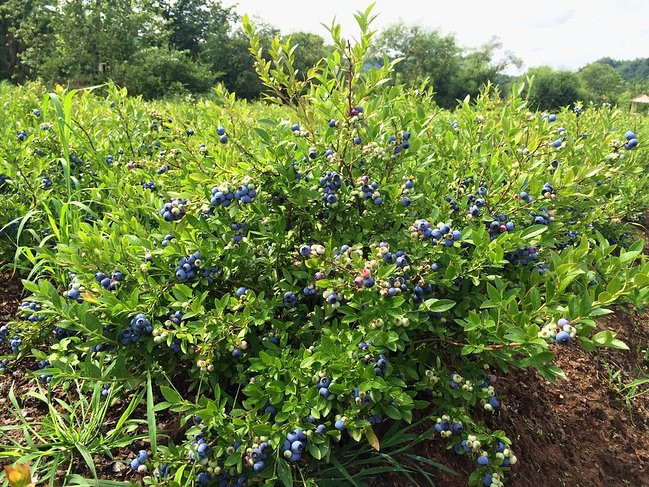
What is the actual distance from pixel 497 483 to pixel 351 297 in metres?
0.77

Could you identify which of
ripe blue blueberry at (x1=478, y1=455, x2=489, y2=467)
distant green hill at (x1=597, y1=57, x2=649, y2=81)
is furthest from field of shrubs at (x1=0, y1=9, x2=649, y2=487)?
distant green hill at (x1=597, y1=57, x2=649, y2=81)

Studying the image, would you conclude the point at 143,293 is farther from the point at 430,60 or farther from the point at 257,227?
the point at 430,60

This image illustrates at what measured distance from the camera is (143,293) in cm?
172

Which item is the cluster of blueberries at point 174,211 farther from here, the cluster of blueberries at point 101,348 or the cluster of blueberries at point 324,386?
the cluster of blueberries at point 324,386

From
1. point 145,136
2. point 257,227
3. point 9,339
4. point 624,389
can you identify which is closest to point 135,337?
point 257,227

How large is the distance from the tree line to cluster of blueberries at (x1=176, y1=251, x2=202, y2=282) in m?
0.73

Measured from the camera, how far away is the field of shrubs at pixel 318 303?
1479mm

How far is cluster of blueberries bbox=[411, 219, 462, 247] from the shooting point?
1596mm

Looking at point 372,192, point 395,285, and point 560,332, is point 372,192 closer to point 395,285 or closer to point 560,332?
point 395,285

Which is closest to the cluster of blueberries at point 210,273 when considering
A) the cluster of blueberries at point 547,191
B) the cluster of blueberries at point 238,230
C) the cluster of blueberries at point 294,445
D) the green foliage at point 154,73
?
the cluster of blueberries at point 238,230

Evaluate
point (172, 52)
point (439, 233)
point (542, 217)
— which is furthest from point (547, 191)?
point (172, 52)

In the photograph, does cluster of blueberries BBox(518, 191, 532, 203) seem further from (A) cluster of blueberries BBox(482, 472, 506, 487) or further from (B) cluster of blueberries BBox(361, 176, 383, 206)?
(A) cluster of blueberries BBox(482, 472, 506, 487)

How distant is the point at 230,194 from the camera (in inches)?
62.9

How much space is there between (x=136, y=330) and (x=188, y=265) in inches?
11.2
